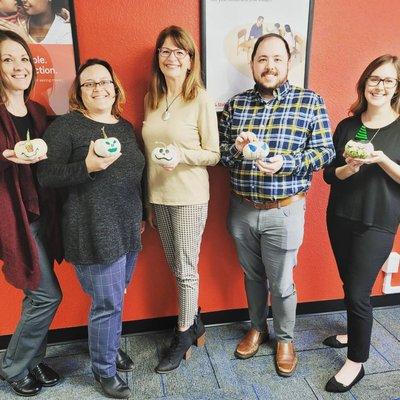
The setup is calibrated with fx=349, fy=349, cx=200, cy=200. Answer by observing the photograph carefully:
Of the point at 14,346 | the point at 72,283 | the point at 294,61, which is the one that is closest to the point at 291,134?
the point at 294,61

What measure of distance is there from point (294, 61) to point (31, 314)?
181 cm

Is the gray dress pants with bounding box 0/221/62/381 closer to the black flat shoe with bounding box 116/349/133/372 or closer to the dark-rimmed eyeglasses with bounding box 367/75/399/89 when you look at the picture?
the black flat shoe with bounding box 116/349/133/372

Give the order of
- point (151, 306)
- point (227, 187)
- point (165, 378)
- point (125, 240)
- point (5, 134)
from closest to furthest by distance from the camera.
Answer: point (5, 134), point (125, 240), point (165, 378), point (227, 187), point (151, 306)

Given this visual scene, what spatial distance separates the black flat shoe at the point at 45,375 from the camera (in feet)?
5.79

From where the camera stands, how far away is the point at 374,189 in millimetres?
1518

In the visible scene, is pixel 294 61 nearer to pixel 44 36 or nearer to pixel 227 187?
pixel 227 187

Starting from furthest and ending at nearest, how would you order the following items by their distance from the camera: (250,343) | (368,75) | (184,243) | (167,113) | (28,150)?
(250,343) → (184,243) → (167,113) → (368,75) → (28,150)

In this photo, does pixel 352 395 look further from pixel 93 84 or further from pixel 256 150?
pixel 93 84

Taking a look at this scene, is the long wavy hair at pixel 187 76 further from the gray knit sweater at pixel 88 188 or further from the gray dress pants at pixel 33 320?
the gray dress pants at pixel 33 320

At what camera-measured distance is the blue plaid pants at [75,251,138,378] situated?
4.84 feet

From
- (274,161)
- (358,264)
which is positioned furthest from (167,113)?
(358,264)

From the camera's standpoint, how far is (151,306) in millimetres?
2146

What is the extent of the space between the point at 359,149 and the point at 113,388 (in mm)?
1547

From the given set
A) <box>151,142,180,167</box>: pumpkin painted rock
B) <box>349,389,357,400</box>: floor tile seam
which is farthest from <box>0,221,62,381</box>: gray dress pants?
<box>349,389,357,400</box>: floor tile seam
